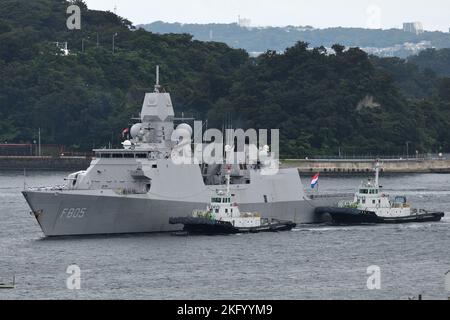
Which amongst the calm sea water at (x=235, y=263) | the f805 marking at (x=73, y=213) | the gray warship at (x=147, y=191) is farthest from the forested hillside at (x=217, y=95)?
the f805 marking at (x=73, y=213)

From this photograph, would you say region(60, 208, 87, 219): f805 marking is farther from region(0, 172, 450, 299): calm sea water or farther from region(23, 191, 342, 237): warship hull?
region(0, 172, 450, 299): calm sea water

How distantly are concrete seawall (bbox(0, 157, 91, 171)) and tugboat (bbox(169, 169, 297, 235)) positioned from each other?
74.0 meters

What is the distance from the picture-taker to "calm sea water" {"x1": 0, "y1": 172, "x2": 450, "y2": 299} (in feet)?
153

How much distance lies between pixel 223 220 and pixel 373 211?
1276 cm

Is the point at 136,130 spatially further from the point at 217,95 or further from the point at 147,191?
the point at 217,95

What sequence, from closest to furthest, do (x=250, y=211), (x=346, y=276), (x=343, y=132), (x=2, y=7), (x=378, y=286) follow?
(x=378, y=286), (x=346, y=276), (x=250, y=211), (x=343, y=132), (x=2, y=7)

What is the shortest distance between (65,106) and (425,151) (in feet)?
146

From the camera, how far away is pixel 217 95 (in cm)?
15938

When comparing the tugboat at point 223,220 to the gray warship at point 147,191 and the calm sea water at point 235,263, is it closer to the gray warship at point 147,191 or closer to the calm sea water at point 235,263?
the calm sea water at point 235,263

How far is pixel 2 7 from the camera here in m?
196

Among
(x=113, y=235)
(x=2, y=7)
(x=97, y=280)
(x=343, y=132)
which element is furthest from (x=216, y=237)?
(x=2, y=7)

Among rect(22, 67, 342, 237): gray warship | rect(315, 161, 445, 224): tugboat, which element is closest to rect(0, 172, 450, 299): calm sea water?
rect(22, 67, 342, 237): gray warship

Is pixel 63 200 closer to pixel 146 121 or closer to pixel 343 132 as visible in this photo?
pixel 146 121

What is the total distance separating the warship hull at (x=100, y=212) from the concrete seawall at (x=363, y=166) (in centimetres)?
6328
